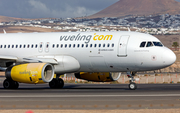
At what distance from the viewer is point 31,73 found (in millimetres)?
28547

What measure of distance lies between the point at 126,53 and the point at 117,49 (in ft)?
2.87

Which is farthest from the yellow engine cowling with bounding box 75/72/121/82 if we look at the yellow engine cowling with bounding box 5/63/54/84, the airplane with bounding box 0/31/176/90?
the yellow engine cowling with bounding box 5/63/54/84

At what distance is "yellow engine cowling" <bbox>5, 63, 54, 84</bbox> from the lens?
93.0 feet

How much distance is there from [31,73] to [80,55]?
461cm

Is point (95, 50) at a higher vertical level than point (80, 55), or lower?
higher

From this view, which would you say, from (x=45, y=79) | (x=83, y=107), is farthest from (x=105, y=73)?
(x=83, y=107)

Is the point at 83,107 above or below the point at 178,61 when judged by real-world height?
below

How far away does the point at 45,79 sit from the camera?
28.8m

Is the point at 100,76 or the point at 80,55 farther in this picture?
the point at 100,76

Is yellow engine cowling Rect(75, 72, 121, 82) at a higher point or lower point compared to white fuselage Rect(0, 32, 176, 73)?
lower

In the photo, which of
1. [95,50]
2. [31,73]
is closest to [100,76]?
[95,50]

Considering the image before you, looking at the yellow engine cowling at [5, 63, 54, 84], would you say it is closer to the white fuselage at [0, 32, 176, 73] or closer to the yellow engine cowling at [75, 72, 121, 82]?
the white fuselage at [0, 32, 176, 73]

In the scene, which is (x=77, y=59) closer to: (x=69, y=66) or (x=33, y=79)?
(x=69, y=66)

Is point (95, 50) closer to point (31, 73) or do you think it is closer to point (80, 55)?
point (80, 55)
